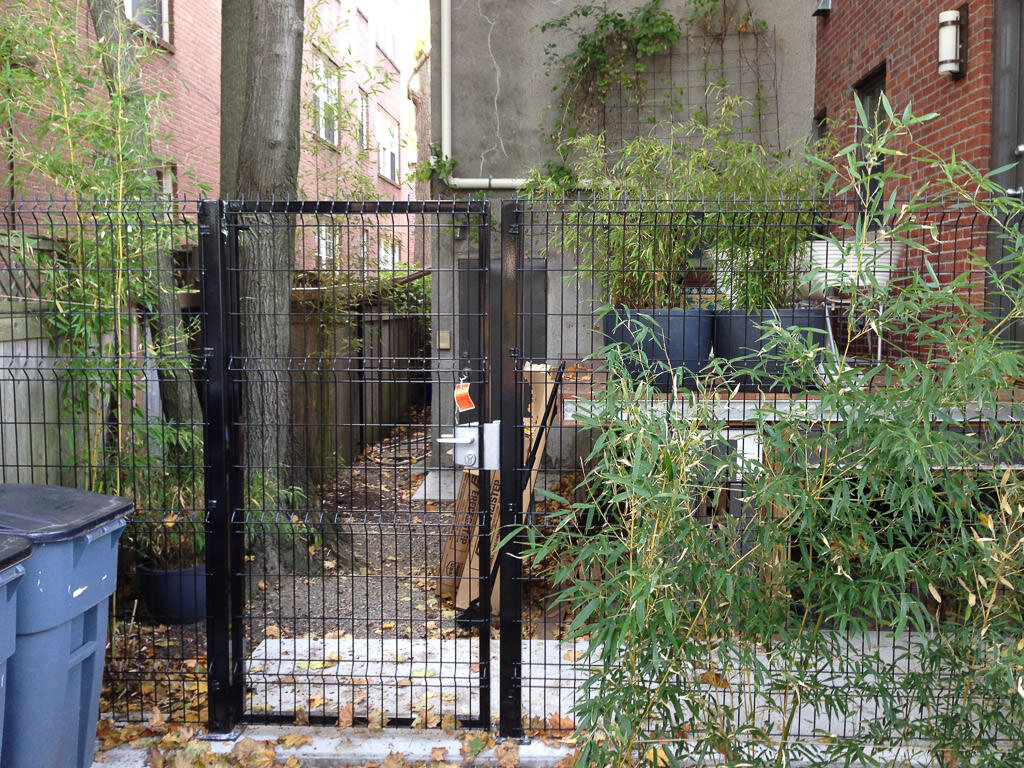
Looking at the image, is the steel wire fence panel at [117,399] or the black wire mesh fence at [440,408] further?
the steel wire fence panel at [117,399]

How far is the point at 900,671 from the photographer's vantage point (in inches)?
170

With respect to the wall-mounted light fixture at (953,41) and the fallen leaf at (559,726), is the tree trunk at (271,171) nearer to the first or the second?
the fallen leaf at (559,726)

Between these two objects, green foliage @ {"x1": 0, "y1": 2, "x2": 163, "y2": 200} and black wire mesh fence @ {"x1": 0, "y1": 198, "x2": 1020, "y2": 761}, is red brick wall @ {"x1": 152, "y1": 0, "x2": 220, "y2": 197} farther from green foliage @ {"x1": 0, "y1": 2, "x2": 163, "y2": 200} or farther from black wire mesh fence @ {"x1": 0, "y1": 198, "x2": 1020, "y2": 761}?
black wire mesh fence @ {"x1": 0, "y1": 198, "x2": 1020, "y2": 761}

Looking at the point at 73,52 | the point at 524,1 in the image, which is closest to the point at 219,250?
the point at 73,52

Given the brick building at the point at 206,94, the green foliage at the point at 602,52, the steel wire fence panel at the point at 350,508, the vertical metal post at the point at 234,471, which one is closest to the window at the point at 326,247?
the steel wire fence panel at the point at 350,508

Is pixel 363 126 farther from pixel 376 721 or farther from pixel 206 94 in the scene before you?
pixel 376 721

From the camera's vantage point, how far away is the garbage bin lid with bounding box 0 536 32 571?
2705 millimetres

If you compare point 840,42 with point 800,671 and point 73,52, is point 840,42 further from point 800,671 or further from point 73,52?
point 800,671

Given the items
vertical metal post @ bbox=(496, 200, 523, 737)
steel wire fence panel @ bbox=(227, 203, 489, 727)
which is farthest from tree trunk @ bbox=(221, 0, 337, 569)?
vertical metal post @ bbox=(496, 200, 523, 737)

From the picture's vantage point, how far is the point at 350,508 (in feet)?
13.8

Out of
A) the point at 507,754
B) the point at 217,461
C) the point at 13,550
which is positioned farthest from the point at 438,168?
the point at 13,550

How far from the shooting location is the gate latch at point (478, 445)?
383 cm

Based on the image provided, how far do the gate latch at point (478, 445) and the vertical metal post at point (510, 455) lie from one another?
42mm

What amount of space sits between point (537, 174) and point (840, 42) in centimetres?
304
